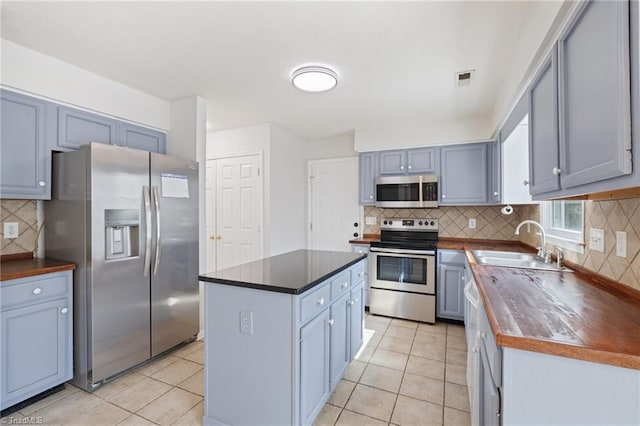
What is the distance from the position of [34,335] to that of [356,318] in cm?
225

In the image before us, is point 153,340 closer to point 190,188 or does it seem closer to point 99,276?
point 99,276

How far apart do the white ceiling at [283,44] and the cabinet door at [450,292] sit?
5.96 feet

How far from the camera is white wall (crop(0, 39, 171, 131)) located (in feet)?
6.68

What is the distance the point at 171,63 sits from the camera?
2.28 m

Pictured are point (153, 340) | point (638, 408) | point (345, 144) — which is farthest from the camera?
point (345, 144)

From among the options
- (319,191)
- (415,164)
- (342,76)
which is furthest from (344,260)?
(319,191)

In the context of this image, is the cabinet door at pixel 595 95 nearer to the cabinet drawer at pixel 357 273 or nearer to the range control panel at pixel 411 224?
the cabinet drawer at pixel 357 273

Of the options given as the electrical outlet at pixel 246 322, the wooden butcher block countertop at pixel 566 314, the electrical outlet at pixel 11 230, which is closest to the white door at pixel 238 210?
the electrical outlet at pixel 11 230

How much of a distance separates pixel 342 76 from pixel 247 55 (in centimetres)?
80

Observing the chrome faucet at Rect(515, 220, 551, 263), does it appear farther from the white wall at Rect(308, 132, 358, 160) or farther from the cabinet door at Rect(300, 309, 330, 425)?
the white wall at Rect(308, 132, 358, 160)

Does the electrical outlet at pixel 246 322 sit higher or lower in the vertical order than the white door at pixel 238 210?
lower

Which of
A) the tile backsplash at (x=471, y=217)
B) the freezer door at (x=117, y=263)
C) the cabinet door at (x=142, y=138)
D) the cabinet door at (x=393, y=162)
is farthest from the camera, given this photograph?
the cabinet door at (x=393, y=162)

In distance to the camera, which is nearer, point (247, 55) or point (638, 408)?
point (638, 408)

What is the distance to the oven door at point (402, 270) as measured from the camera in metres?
3.28
